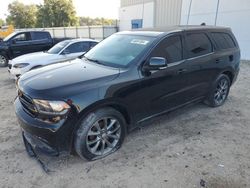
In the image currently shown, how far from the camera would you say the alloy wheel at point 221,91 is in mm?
4949

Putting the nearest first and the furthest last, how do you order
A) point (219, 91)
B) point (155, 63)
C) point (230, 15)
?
point (155, 63), point (219, 91), point (230, 15)

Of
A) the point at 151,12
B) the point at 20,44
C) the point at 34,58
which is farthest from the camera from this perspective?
the point at 151,12

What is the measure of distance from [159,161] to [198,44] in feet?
7.79

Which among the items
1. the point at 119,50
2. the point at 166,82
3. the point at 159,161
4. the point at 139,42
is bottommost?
the point at 159,161

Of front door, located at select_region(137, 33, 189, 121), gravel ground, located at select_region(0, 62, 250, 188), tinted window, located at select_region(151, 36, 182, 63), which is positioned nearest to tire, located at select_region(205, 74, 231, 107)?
gravel ground, located at select_region(0, 62, 250, 188)

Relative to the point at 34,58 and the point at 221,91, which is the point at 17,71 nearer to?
the point at 34,58

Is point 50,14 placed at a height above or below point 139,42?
above

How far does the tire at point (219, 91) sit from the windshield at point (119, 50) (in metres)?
2.03

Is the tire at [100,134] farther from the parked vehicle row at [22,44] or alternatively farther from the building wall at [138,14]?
the building wall at [138,14]

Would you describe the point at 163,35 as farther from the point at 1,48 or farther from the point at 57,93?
the point at 1,48

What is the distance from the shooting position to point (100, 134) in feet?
10.3

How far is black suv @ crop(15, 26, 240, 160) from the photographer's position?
9.03 feet

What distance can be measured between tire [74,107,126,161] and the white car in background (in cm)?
323

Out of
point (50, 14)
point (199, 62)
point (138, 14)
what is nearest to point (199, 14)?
point (138, 14)
